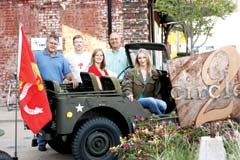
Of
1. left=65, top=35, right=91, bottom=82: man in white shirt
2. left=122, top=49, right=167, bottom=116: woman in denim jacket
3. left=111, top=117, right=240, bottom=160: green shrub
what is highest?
left=65, top=35, right=91, bottom=82: man in white shirt

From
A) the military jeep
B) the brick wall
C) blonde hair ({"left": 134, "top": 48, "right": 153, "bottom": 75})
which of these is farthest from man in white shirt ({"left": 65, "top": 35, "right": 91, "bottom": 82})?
the brick wall

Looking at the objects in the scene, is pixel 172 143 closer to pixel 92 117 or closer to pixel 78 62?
pixel 92 117

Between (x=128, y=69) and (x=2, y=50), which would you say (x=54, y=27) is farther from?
(x=128, y=69)

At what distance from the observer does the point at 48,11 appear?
49.9ft

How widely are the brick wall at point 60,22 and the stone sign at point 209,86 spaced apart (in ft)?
31.0

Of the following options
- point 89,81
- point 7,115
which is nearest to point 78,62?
point 89,81

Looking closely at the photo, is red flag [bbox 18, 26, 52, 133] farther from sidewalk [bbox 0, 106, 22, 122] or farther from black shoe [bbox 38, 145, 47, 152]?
sidewalk [bbox 0, 106, 22, 122]

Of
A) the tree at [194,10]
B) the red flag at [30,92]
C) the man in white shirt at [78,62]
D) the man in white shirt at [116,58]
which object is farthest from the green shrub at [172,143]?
the tree at [194,10]

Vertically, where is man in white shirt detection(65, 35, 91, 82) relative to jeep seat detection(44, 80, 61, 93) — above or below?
above

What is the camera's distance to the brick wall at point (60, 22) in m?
14.8

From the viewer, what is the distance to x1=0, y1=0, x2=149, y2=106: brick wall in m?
14.8

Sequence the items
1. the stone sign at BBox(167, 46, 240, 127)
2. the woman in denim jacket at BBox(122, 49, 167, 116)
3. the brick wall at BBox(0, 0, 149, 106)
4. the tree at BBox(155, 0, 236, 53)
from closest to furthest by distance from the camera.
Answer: the stone sign at BBox(167, 46, 240, 127), the woman in denim jacket at BBox(122, 49, 167, 116), the brick wall at BBox(0, 0, 149, 106), the tree at BBox(155, 0, 236, 53)

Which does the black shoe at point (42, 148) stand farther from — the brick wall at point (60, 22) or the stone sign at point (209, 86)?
the brick wall at point (60, 22)

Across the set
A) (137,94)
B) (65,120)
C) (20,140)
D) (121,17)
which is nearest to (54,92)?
(65,120)
